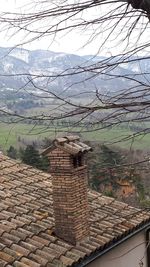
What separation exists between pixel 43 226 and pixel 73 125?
14.1 ft

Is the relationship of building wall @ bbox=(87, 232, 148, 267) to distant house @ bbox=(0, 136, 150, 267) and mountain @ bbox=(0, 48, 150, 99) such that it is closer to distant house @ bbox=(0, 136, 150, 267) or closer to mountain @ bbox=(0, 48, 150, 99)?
distant house @ bbox=(0, 136, 150, 267)

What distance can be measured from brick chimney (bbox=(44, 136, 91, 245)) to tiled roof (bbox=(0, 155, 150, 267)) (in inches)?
7.2

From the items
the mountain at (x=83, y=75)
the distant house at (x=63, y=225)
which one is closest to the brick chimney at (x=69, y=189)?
the distant house at (x=63, y=225)

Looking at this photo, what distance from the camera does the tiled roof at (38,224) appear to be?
620 cm

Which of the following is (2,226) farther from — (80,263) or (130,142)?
(130,142)

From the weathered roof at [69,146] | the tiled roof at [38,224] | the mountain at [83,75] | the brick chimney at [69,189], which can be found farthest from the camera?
the weathered roof at [69,146]

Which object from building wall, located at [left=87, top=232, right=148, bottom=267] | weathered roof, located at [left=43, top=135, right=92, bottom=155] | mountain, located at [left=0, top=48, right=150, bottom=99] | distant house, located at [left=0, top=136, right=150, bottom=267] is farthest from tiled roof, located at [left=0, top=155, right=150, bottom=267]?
mountain, located at [left=0, top=48, right=150, bottom=99]

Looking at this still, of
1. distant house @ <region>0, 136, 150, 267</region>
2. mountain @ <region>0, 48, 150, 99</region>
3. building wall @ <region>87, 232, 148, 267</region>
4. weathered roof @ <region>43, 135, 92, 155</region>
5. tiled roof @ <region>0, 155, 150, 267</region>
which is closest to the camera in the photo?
mountain @ <region>0, 48, 150, 99</region>

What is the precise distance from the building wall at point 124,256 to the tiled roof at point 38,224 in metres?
0.42

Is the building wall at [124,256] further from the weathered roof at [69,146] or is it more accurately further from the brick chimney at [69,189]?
the weathered roof at [69,146]

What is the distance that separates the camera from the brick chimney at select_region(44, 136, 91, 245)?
7.12 m

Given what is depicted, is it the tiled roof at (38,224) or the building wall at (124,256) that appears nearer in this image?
the tiled roof at (38,224)

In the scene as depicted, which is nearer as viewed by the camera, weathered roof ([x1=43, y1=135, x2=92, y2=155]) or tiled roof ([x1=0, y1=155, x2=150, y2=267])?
tiled roof ([x1=0, y1=155, x2=150, y2=267])

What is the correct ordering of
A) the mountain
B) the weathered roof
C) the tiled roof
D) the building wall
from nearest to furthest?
the mountain, the tiled roof, the weathered roof, the building wall
